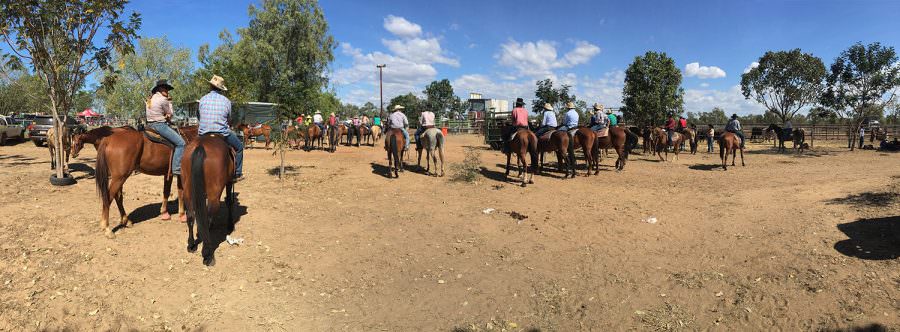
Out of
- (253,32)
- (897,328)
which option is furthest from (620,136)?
(253,32)

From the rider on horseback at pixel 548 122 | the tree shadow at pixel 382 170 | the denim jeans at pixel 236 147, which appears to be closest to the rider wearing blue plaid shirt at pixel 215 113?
the denim jeans at pixel 236 147

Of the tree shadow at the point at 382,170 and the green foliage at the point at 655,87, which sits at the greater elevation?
the green foliage at the point at 655,87

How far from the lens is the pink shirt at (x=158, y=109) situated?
21.6 feet

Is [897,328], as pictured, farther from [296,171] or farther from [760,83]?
[760,83]

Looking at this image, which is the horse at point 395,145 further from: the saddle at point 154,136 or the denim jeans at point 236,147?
the saddle at point 154,136

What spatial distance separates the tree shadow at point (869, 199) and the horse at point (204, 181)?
1039 cm

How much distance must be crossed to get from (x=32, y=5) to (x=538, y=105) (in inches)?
1039

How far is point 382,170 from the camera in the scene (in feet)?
44.0

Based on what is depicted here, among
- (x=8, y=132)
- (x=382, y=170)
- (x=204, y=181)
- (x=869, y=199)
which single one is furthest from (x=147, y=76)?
(x=869, y=199)

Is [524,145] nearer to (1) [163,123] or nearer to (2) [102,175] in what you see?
(1) [163,123]

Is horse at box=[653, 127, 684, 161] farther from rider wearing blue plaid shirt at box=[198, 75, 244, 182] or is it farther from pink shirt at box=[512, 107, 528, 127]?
rider wearing blue plaid shirt at box=[198, 75, 244, 182]

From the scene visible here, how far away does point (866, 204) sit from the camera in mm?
7246

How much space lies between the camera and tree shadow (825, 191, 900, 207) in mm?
7172

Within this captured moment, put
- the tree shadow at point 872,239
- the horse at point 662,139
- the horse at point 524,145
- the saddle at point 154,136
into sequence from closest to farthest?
the tree shadow at point 872,239 → the saddle at point 154,136 → the horse at point 524,145 → the horse at point 662,139
